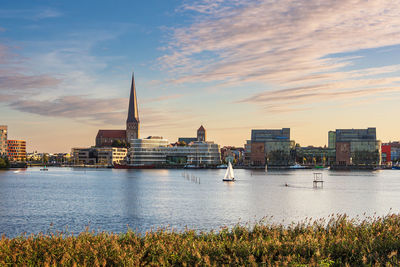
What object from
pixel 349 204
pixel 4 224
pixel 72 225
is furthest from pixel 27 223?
pixel 349 204

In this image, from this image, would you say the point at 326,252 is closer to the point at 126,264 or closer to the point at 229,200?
the point at 126,264

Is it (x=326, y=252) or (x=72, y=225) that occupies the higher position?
(x=326, y=252)

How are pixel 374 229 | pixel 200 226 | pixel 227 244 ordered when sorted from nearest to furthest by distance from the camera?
pixel 227 244
pixel 374 229
pixel 200 226

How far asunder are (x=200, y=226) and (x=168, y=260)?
104 ft

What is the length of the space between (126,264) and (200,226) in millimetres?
33218

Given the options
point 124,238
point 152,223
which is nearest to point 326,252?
point 124,238

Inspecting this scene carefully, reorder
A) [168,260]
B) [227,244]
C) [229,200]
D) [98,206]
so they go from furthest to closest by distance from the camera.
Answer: [229,200] < [98,206] < [227,244] < [168,260]

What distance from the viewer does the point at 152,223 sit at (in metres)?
54.9

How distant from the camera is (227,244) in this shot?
2175cm

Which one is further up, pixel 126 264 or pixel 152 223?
pixel 126 264

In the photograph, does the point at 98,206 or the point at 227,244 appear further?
the point at 98,206

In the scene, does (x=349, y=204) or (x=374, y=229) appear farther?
(x=349, y=204)

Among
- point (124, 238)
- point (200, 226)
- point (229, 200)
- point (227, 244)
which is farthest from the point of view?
point (229, 200)

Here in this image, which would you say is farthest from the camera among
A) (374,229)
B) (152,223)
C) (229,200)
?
(229,200)
